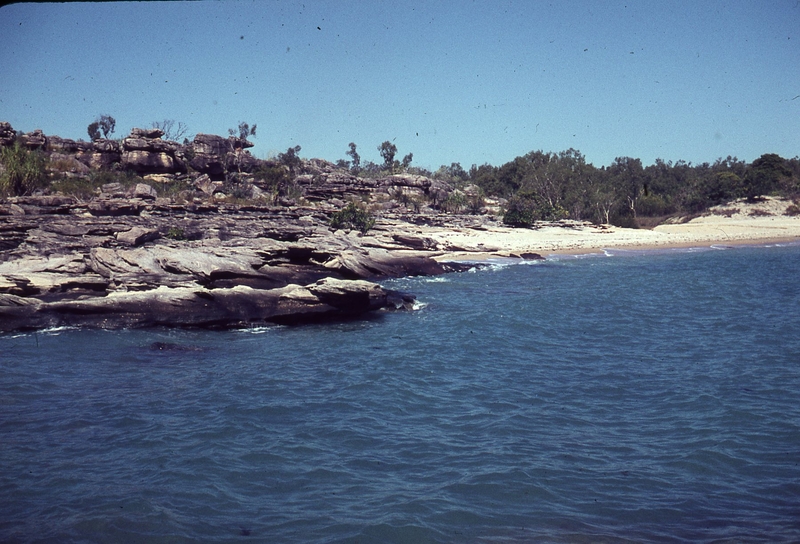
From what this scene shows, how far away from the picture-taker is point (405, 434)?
1114 centimetres

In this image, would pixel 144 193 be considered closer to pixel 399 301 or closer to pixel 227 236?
pixel 227 236

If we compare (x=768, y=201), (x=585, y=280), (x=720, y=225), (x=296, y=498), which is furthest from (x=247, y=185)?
(x=768, y=201)

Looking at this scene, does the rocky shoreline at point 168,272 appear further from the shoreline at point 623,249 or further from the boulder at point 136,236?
the shoreline at point 623,249

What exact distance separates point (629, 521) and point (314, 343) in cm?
1268

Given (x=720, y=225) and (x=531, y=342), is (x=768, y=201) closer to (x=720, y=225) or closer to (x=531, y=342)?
(x=720, y=225)

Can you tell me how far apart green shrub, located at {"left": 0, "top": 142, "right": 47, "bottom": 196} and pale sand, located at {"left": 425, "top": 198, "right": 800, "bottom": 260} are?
106 feet

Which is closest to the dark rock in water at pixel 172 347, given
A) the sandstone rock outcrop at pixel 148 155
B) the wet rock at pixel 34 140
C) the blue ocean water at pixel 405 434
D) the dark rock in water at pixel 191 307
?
the blue ocean water at pixel 405 434

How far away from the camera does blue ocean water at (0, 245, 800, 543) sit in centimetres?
800

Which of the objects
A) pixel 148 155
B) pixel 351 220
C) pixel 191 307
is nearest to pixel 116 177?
pixel 148 155

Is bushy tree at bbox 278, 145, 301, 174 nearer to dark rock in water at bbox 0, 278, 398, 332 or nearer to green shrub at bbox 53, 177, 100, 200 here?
green shrub at bbox 53, 177, 100, 200

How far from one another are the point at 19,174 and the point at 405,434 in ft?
152

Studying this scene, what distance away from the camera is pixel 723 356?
1655 cm

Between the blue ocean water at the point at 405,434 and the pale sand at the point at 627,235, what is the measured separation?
26.7 metres

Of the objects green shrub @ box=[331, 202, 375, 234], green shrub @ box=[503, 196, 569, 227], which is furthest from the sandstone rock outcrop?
green shrub @ box=[503, 196, 569, 227]
